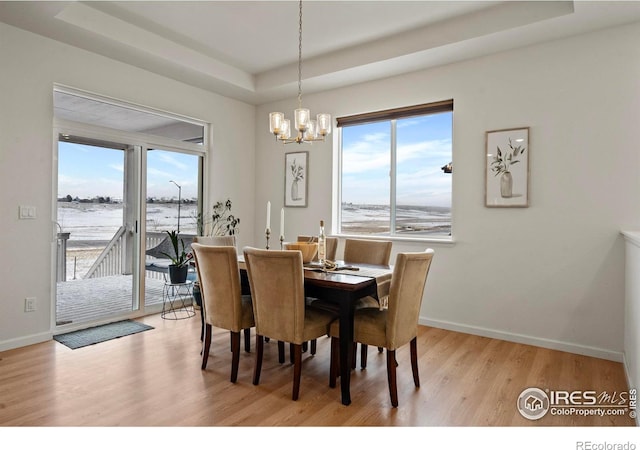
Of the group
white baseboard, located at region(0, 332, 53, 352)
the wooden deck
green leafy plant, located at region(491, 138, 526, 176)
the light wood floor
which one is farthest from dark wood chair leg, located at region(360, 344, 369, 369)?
white baseboard, located at region(0, 332, 53, 352)

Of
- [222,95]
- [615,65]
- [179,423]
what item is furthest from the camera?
[222,95]

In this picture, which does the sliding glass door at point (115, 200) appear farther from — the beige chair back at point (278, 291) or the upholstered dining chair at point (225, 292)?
the beige chair back at point (278, 291)

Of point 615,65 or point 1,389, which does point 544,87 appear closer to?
point 615,65

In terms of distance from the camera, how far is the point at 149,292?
443 centimetres

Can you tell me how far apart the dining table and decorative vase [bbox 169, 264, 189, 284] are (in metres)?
2.02

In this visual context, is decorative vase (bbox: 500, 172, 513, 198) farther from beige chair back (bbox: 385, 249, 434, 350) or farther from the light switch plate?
the light switch plate

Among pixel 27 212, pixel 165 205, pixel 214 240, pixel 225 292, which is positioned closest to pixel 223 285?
pixel 225 292

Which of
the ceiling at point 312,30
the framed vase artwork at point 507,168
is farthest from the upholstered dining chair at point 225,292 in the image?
the framed vase artwork at point 507,168

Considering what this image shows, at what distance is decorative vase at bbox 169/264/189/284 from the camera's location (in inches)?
168

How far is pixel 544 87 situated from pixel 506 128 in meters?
0.44

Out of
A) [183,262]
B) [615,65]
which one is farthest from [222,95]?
[615,65]

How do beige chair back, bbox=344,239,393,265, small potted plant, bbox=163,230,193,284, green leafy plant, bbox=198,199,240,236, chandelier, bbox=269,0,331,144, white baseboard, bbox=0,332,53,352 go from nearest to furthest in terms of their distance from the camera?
chandelier, bbox=269,0,331,144 < white baseboard, bbox=0,332,53,352 < beige chair back, bbox=344,239,393,265 < small potted plant, bbox=163,230,193,284 < green leafy plant, bbox=198,199,240,236
